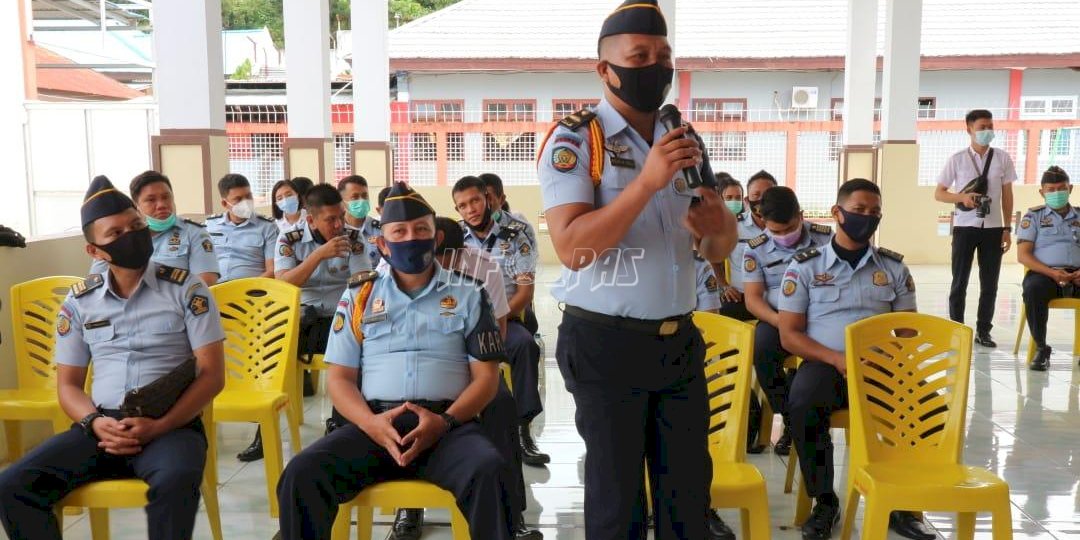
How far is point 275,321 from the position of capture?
362cm

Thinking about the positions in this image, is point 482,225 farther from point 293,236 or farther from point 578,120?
point 578,120

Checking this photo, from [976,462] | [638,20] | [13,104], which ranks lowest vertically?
[976,462]

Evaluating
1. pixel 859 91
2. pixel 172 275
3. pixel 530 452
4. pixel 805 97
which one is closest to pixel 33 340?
pixel 172 275

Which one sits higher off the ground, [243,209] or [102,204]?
[102,204]

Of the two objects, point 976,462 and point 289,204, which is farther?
point 289,204

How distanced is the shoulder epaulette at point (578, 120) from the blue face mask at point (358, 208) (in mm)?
3575

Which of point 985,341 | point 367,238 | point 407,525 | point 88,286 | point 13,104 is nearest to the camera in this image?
point 88,286

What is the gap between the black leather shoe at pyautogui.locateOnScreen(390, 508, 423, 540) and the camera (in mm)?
3209

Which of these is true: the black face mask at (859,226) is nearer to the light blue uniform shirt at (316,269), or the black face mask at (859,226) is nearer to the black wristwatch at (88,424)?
the light blue uniform shirt at (316,269)

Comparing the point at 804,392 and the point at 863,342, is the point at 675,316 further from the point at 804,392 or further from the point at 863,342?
the point at 804,392

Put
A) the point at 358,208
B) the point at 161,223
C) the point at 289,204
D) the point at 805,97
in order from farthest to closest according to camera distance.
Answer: the point at 805,97 → the point at 289,204 → the point at 358,208 → the point at 161,223

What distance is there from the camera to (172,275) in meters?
2.89

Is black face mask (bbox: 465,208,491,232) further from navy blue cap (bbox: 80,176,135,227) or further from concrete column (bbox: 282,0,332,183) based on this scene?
concrete column (bbox: 282,0,332,183)

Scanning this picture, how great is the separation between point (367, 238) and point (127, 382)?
7.75 ft
